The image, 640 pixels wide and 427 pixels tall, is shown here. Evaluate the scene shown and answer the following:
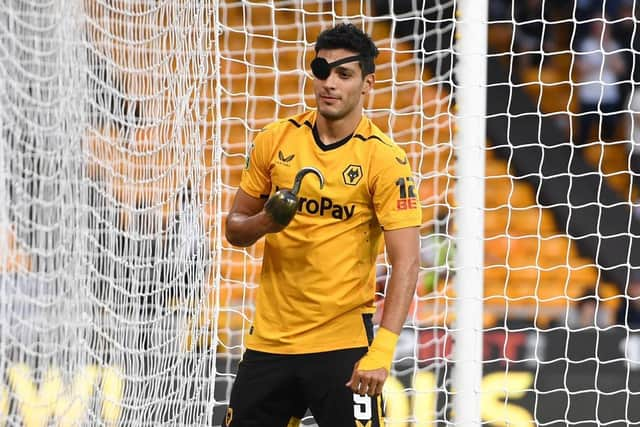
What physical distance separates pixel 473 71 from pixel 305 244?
56.4 inches

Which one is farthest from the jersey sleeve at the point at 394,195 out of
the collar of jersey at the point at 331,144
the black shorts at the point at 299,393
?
the black shorts at the point at 299,393

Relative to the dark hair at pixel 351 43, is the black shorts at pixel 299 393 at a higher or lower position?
lower

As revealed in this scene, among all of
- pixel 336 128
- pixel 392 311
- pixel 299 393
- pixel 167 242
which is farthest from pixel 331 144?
pixel 167 242

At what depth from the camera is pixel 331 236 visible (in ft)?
10.3

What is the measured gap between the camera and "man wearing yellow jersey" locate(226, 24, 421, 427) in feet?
10.1

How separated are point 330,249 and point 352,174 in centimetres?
22

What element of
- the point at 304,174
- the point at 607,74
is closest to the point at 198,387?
the point at 304,174

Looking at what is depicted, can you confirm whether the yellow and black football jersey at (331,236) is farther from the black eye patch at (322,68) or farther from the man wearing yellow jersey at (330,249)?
the black eye patch at (322,68)

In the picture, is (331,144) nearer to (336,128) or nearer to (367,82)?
(336,128)

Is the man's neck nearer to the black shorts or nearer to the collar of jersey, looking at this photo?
the collar of jersey

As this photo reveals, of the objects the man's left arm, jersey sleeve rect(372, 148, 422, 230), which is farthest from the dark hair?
the man's left arm

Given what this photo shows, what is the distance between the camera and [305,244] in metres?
3.14

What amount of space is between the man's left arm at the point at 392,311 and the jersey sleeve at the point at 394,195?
3cm

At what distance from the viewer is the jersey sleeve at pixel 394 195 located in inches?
120
